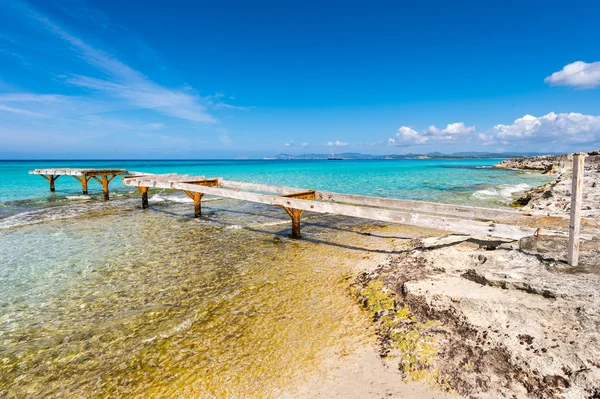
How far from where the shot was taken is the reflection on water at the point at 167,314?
3379 mm

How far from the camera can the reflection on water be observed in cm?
338

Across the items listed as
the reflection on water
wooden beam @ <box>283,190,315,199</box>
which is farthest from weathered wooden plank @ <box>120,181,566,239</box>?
the reflection on water

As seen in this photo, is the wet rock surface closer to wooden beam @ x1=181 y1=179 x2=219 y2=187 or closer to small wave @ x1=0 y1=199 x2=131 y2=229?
wooden beam @ x1=181 y1=179 x2=219 y2=187

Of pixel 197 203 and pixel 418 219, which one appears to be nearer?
pixel 418 219

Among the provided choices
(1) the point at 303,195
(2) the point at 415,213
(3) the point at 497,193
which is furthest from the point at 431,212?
(3) the point at 497,193

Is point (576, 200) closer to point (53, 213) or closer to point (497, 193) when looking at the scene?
point (53, 213)

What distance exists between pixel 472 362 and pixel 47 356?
5.18 meters

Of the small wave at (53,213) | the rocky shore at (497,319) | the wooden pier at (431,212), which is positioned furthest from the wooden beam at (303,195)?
the small wave at (53,213)

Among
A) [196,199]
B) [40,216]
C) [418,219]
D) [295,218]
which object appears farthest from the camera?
[40,216]

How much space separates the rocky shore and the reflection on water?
76 centimetres

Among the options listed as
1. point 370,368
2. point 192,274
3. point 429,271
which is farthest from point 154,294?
point 429,271

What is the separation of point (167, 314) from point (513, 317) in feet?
16.1

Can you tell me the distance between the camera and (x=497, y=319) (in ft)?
11.7

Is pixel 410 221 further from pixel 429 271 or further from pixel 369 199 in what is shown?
pixel 369 199
